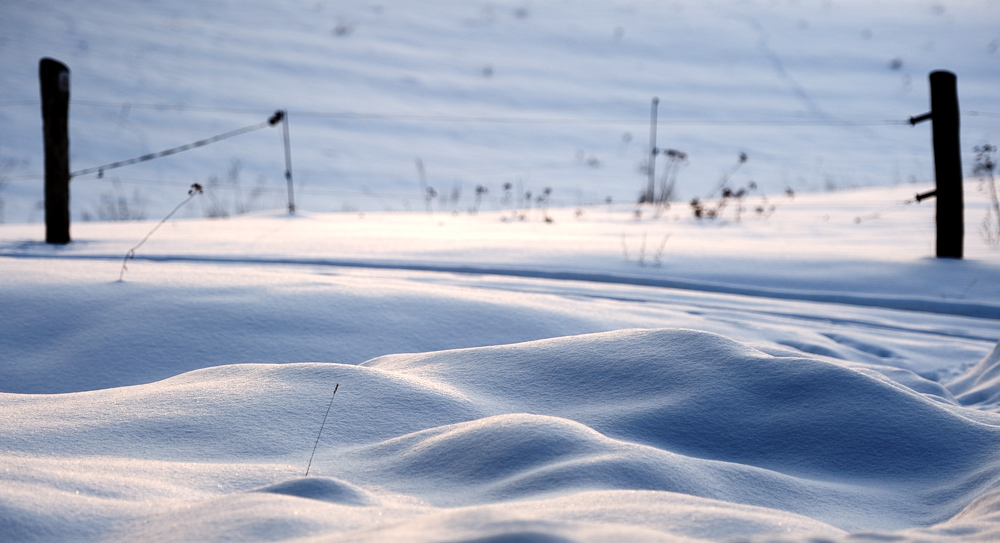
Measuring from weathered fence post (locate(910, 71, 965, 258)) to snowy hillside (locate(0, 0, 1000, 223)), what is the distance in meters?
6.00

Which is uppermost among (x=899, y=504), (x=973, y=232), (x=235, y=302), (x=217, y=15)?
(x=217, y=15)

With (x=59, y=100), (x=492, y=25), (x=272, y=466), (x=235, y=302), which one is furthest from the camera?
(x=492, y=25)

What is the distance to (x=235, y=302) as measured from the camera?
306cm

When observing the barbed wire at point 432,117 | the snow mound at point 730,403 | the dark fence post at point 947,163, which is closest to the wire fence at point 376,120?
the barbed wire at point 432,117

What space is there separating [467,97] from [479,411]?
50.2 feet

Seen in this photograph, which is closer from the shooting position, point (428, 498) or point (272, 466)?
point (428, 498)

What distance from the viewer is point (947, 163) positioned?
15.7ft

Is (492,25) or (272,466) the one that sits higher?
(492,25)

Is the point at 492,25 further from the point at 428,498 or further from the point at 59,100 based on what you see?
the point at 428,498

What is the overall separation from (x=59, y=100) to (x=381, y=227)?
111 inches

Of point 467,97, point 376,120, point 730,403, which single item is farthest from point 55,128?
point 467,97

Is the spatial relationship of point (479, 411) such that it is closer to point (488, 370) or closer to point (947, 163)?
point (488, 370)

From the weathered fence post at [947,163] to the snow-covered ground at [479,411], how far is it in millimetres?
657

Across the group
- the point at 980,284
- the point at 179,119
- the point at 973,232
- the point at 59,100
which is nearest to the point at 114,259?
the point at 59,100
